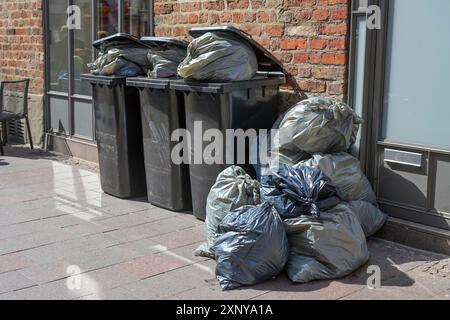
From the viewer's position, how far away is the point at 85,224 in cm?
600

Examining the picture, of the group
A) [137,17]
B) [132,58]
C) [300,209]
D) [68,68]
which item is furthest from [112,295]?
[68,68]

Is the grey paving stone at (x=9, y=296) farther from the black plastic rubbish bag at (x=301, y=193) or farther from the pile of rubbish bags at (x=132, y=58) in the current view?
the pile of rubbish bags at (x=132, y=58)

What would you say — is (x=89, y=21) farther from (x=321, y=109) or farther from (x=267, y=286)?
(x=267, y=286)

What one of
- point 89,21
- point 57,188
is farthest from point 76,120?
point 57,188

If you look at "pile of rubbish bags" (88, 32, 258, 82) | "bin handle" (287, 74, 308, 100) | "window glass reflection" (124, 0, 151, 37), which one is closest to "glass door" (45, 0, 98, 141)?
"window glass reflection" (124, 0, 151, 37)

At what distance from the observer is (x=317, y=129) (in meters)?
5.21

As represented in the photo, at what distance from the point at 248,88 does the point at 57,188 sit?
2928 mm

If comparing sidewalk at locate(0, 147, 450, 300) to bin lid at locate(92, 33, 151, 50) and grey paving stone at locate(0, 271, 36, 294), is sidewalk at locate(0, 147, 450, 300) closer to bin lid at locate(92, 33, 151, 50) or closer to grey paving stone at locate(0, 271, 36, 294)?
grey paving stone at locate(0, 271, 36, 294)

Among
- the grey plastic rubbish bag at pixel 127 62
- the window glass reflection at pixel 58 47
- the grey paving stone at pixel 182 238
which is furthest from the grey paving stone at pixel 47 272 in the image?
the window glass reflection at pixel 58 47

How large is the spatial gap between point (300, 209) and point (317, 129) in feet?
2.68

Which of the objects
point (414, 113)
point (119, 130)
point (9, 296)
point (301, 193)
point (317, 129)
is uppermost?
point (414, 113)

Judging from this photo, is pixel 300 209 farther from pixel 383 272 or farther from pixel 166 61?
pixel 166 61

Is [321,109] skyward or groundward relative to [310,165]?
skyward

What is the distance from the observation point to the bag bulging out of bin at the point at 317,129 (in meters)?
5.23
